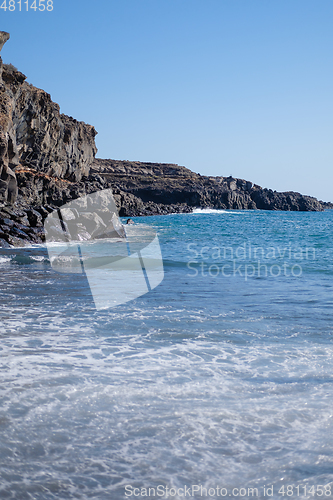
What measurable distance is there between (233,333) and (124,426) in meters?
3.30

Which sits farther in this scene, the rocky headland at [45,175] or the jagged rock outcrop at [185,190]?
the jagged rock outcrop at [185,190]

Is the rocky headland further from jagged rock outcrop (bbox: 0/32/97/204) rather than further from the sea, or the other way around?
the sea

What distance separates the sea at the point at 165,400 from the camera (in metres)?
2.99

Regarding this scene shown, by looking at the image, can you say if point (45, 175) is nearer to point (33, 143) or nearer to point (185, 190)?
point (33, 143)

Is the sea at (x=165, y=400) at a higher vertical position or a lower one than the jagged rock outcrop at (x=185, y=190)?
lower

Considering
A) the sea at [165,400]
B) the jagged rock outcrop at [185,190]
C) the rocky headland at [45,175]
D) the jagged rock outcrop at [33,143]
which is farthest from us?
the jagged rock outcrop at [185,190]

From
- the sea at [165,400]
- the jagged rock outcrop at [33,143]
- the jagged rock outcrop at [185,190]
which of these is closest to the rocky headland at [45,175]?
the jagged rock outcrop at [33,143]

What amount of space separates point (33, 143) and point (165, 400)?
48249 millimetres

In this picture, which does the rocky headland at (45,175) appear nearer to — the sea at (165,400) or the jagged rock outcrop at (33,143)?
the jagged rock outcrop at (33,143)

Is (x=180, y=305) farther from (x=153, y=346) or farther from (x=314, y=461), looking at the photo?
(x=314, y=461)

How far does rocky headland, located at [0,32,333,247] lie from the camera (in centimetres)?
2356

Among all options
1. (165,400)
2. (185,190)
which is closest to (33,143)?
(165,400)

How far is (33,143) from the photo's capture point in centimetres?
4772

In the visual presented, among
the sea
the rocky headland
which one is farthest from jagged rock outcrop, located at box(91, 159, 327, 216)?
the sea
